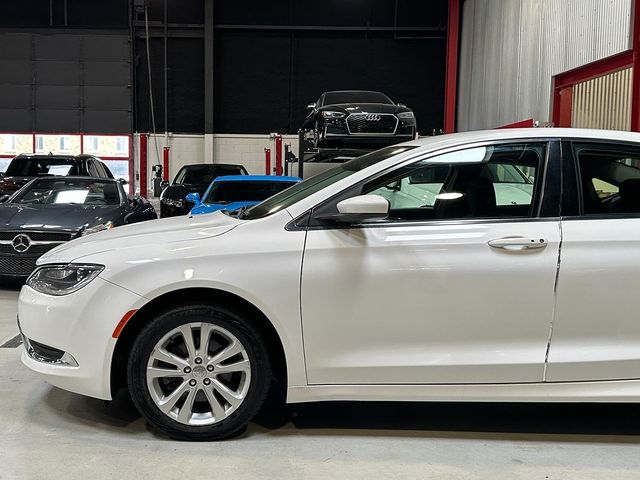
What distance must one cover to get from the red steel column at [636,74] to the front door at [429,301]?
6.60 m

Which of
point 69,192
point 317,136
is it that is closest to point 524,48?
point 317,136

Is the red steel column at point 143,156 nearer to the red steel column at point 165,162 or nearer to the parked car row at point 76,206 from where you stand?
the red steel column at point 165,162

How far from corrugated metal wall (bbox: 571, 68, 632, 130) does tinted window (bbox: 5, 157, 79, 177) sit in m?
9.72

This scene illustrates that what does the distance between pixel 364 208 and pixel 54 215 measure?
17.0 ft

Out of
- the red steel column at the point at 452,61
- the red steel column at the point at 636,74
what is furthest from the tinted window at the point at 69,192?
the red steel column at the point at 452,61

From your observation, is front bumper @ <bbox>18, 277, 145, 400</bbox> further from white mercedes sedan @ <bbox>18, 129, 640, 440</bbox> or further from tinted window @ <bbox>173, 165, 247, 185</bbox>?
tinted window @ <bbox>173, 165, 247, 185</bbox>

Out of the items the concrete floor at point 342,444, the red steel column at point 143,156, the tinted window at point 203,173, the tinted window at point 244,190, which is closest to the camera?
the concrete floor at point 342,444

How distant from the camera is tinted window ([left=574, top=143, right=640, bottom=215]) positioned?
3193 mm

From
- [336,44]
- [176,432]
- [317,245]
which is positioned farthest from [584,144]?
[336,44]

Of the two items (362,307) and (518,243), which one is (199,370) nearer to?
(362,307)

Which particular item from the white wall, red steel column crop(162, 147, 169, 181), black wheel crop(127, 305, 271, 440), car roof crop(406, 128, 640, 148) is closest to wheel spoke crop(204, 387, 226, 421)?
black wheel crop(127, 305, 271, 440)

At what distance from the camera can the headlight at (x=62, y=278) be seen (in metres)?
3.13

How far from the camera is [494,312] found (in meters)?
3.06

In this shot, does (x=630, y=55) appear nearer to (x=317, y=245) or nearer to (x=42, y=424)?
(x=317, y=245)
